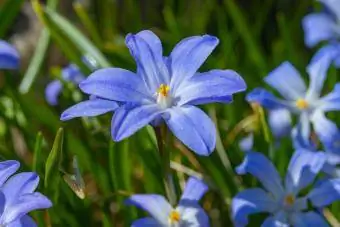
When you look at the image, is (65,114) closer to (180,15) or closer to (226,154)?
(226,154)

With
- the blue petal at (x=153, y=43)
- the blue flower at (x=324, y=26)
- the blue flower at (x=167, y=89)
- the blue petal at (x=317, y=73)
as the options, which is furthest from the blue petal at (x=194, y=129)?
the blue flower at (x=324, y=26)

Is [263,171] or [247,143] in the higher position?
[263,171]

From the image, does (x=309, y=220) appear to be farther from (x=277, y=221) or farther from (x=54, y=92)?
(x=54, y=92)

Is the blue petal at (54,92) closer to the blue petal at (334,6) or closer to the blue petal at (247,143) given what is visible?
the blue petal at (247,143)

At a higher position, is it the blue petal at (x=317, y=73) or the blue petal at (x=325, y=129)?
the blue petal at (x=317, y=73)

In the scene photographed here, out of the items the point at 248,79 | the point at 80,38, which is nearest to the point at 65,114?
the point at 80,38

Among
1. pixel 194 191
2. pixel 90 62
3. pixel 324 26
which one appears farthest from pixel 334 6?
pixel 194 191

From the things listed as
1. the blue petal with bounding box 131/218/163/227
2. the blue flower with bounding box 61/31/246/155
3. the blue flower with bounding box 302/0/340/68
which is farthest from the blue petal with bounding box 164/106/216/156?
the blue flower with bounding box 302/0/340/68
